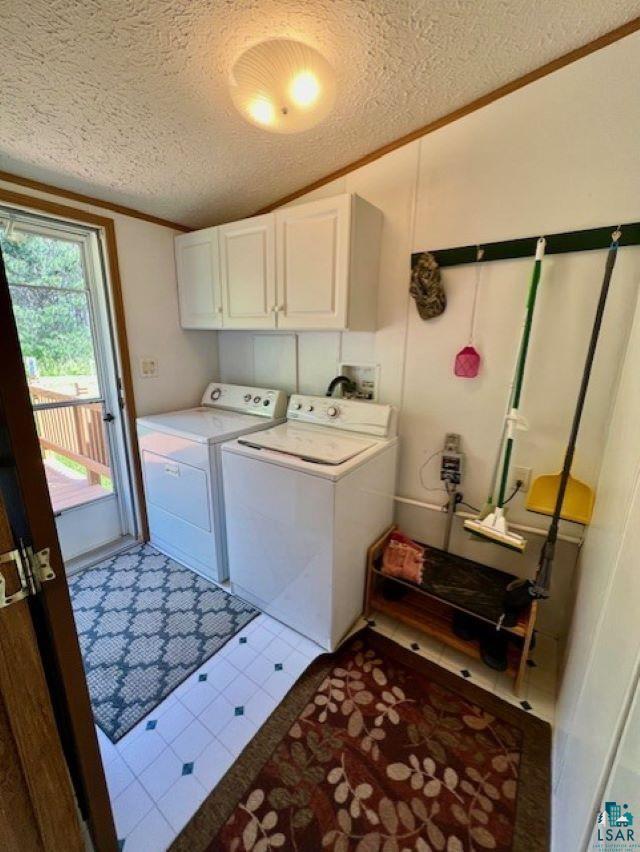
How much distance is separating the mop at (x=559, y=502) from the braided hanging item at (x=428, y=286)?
0.67 meters

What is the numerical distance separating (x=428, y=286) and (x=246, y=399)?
4.67 feet

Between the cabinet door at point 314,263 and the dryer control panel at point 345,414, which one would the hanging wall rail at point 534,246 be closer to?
the cabinet door at point 314,263

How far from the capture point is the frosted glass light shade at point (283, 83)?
1069 millimetres

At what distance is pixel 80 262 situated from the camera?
86.4 inches

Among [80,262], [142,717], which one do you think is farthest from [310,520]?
[80,262]

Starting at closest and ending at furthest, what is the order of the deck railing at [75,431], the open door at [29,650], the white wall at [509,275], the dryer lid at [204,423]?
1. the open door at [29,650]
2. the white wall at [509,275]
3. the dryer lid at [204,423]
4. the deck railing at [75,431]

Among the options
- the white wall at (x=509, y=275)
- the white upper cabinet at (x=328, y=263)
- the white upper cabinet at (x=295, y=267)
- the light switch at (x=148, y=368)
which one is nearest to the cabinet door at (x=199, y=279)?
the white upper cabinet at (x=295, y=267)

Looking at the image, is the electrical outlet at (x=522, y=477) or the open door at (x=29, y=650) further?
the electrical outlet at (x=522, y=477)

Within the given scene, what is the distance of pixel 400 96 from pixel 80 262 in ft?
6.57

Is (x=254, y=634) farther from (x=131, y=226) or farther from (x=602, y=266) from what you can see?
(x=131, y=226)

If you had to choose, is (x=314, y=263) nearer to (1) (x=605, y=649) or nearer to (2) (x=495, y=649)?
(1) (x=605, y=649)

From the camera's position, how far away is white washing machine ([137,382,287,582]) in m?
2.03

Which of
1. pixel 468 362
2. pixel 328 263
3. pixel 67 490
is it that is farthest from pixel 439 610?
pixel 67 490

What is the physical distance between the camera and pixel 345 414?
82.5 inches
